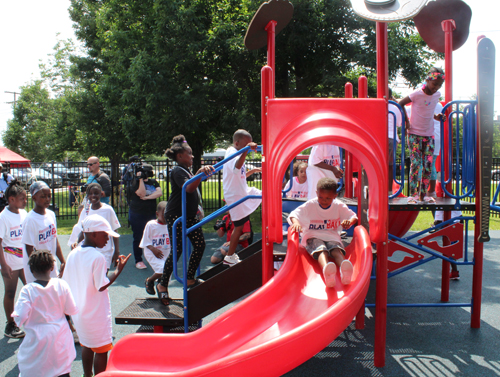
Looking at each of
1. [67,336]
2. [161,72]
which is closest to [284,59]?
[161,72]

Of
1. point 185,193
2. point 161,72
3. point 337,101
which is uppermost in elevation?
point 161,72

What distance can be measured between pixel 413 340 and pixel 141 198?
16.5 ft

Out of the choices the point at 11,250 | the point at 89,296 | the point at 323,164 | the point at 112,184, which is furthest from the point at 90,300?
the point at 112,184

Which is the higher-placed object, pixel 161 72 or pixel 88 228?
pixel 161 72

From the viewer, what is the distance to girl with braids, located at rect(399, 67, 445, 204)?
189 inches

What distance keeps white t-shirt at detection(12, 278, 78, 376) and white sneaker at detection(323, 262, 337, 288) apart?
86.2 inches

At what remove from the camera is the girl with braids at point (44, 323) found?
2914mm

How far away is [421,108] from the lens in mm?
4879

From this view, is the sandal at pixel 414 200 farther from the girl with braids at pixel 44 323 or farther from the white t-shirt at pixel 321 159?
the girl with braids at pixel 44 323

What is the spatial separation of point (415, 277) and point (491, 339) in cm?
277

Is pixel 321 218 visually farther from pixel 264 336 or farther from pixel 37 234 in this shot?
pixel 37 234

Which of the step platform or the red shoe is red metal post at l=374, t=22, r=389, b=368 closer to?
the step platform

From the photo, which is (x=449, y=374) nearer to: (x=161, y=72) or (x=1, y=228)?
(x=1, y=228)

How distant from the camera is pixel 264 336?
3348mm
